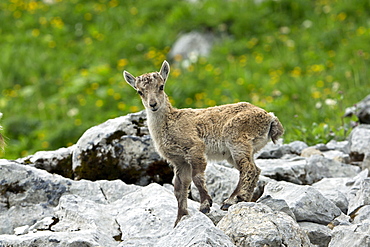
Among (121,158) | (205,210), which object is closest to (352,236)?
(205,210)

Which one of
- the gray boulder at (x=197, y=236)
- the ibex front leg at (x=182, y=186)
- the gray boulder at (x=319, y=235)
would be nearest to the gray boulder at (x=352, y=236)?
the gray boulder at (x=319, y=235)

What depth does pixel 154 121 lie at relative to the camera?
7.54 m

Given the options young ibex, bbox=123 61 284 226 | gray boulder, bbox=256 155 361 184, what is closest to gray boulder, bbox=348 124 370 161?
gray boulder, bbox=256 155 361 184

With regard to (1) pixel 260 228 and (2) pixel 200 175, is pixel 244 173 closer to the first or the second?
(2) pixel 200 175

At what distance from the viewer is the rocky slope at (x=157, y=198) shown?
20.3 ft

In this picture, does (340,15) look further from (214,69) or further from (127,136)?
(127,136)

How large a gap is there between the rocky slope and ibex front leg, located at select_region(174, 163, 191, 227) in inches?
10.7

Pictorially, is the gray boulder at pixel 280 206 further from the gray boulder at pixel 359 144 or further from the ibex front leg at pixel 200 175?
the gray boulder at pixel 359 144

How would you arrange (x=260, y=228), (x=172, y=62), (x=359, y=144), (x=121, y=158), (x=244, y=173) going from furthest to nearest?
(x=172, y=62) < (x=359, y=144) < (x=121, y=158) < (x=244, y=173) < (x=260, y=228)

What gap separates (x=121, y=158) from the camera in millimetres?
9109

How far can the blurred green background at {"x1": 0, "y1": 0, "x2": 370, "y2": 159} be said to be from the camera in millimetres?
14812

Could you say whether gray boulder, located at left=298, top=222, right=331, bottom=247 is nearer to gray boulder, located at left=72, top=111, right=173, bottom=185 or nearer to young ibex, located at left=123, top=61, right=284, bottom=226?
young ibex, located at left=123, top=61, right=284, bottom=226

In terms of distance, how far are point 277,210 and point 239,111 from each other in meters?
1.36

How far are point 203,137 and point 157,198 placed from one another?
1.09m
